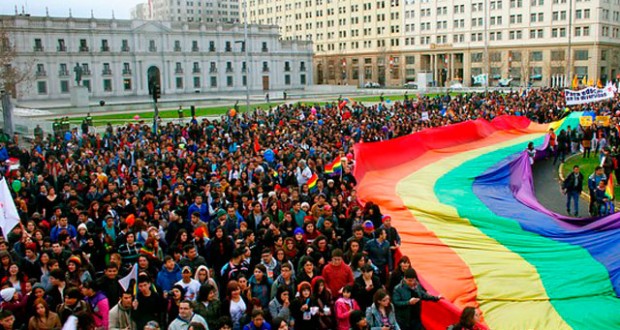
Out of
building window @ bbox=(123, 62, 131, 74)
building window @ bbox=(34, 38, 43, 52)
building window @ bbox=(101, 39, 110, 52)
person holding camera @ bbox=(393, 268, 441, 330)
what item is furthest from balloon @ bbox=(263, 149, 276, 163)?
building window @ bbox=(123, 62, 131, 74)

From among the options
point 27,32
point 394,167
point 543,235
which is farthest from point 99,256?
point 27,32

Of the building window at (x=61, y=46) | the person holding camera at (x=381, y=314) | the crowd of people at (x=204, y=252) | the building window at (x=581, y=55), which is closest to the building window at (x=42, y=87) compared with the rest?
the building window at (x=61, y=46)

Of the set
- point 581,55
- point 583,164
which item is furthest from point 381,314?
point 581,55

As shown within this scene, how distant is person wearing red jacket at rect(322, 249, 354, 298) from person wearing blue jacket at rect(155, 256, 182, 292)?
2.30 m

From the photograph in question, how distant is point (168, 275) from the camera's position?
9375 millimetres

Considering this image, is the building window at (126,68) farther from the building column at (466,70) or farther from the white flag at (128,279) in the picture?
the white flag at (128,279)

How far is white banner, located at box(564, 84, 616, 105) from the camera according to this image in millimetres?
37219

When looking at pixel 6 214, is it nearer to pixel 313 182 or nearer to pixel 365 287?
pixel 365 287

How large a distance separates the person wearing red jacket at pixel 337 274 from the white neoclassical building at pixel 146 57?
229 ft

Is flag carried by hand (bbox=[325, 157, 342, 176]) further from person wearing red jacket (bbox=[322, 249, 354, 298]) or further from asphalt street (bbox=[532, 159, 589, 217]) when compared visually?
person wearing red jacket (bbox=[322, 249, 354, 298])

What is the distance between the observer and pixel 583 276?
1083cm

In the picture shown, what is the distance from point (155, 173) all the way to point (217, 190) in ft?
11.3

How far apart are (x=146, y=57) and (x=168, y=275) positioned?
82.4 m

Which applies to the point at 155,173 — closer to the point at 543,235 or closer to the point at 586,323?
the point at 543,235
